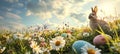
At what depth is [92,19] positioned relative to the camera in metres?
5.77

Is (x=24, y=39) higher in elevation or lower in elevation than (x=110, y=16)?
lower

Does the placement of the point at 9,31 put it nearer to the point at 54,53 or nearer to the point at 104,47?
the point at 54,53

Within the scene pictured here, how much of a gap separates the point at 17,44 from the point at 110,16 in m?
2.29

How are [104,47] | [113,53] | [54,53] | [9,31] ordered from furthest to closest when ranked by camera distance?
1. [9,31]
2. [54,53]
3. [104,47]
4. [113,53]

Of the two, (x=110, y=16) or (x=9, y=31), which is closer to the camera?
(x=110, y=16)

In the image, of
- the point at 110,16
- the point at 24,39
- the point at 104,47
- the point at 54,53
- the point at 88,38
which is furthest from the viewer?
the point at 24,39

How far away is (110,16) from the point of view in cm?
460

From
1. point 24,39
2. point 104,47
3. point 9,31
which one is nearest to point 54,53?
point 104,47

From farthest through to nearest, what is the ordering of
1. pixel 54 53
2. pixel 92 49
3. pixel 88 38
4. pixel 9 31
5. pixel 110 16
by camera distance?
pixel 9 31 < pixel 88 38 < pixel 110 16 < pixel 54 53 < pixel 92 49

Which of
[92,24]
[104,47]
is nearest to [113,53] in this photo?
[104,47]

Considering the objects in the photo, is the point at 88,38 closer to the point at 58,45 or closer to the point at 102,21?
the point at 102,21

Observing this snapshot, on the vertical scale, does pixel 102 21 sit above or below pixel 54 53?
above

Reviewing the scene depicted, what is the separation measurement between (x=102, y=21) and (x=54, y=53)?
1.89 metres

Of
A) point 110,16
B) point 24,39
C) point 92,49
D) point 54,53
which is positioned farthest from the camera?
point 24,39
